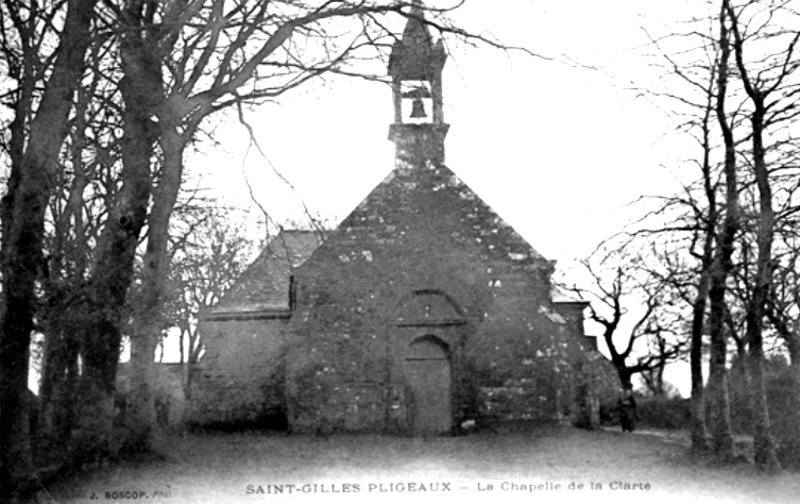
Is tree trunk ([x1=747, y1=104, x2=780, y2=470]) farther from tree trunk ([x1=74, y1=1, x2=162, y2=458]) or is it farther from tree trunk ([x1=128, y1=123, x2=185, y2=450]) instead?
tree trunk ([x1=74, y1=1, x2=162, y2=458])

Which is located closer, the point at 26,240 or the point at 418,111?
the point at 26,240

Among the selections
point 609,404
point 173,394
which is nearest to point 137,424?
point 173,394

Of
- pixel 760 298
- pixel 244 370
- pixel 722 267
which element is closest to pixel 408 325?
pixel 244 370

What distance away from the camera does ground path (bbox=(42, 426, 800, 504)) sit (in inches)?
409

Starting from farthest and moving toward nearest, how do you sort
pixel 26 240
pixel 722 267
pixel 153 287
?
pixel 722 267 → pixel 153 287 → pixel 26 240

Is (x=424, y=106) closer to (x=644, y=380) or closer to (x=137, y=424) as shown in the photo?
(x=137, y=424)

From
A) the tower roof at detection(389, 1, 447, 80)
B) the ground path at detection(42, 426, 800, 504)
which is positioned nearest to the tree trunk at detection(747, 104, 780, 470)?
the ground path at detection(42, 426, 800, 504)

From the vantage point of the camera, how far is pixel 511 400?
20.5 meters

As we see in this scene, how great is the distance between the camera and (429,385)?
2078 centimetres

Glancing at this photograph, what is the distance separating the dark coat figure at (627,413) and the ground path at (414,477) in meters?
9.79

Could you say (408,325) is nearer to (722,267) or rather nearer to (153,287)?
(722,267)

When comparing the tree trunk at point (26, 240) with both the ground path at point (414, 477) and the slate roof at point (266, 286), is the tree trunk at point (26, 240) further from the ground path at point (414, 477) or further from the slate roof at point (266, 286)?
the slate roof at point (266, 286)

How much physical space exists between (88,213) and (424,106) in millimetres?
11077

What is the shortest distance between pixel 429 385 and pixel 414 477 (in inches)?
364
